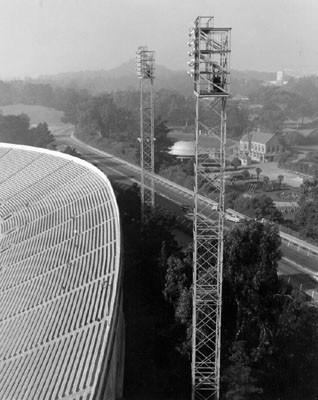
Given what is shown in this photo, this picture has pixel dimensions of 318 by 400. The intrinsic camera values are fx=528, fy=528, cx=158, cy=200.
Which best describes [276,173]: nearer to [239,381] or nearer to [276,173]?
[276,173]

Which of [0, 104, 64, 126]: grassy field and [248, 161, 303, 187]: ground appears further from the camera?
[0, 104, 64, 126]: grassy field

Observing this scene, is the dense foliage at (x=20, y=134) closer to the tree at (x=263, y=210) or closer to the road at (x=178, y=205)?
the road at (x=178, y=205)

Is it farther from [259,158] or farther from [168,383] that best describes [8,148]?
[259,158]

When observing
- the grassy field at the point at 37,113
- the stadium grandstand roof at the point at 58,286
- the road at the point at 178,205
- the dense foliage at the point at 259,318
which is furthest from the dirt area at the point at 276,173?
the grassy field at the point at 37,113

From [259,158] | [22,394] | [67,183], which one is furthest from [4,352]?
[259,158]

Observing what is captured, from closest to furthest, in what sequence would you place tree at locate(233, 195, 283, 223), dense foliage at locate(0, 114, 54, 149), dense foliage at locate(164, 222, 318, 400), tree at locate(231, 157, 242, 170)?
dense foliage at locate(164, 222, 318, 400), tree at locate(233, 195, 283, 223), tree at locate(231, 157, 242, 170), dense foliage at locate(0, 114, 54, 149)

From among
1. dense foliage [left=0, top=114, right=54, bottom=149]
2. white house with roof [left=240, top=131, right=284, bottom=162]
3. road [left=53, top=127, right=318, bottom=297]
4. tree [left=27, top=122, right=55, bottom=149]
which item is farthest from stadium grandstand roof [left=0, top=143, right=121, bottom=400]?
white house with roof [left=240, top=131, right=284, bottom=162]

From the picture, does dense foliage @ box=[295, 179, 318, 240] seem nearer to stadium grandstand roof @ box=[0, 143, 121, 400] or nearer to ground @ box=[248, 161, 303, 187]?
stadium grandstand roof @ box=[0, 143, 121, 400]
